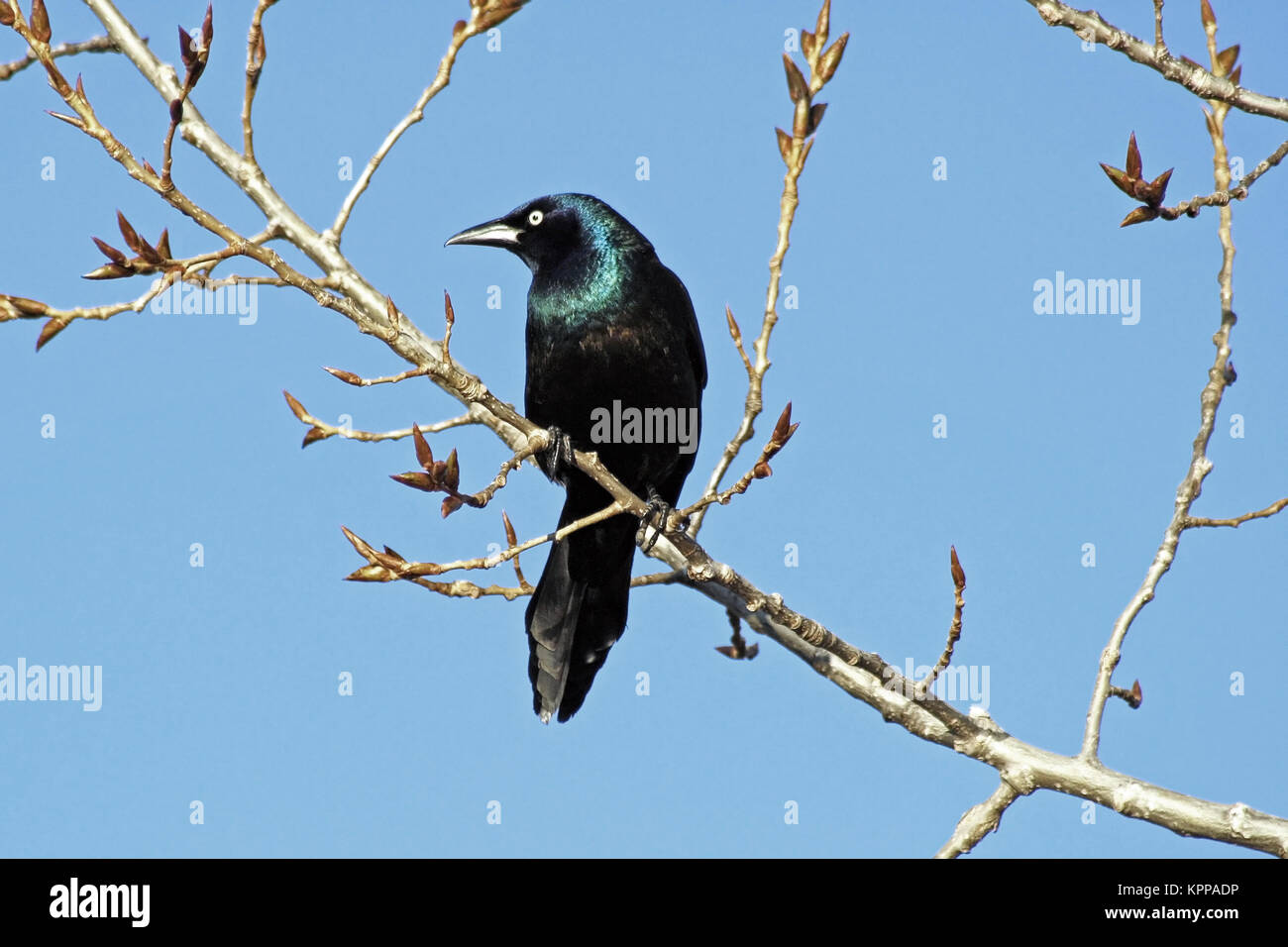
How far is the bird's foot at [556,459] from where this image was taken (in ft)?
16.0

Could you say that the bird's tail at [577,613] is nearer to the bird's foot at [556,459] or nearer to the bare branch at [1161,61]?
the bird's foot at [556,459]

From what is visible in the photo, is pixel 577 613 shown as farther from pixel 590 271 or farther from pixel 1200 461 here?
pixel 1200 461

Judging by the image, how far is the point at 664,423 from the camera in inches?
212

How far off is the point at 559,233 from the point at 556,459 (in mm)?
1220

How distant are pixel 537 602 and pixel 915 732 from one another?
1931 mm

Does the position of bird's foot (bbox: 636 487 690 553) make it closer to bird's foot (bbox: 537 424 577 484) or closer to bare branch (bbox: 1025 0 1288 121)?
bird's foot (bbox: 537 424 577 484)

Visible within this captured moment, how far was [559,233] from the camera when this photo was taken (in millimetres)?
5680

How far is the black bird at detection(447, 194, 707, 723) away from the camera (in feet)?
17.1

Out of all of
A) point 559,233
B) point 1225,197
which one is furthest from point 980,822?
point 559,233

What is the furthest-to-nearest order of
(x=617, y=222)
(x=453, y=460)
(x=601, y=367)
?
(x=617, y=222), (x=601, y=367), (x=453, y=460)

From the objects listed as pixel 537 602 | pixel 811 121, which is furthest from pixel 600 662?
pixel 811 121

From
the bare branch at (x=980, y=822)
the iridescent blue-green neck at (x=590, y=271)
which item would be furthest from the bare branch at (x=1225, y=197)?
the iridescent blue-green neck at (x=590, y=271)
